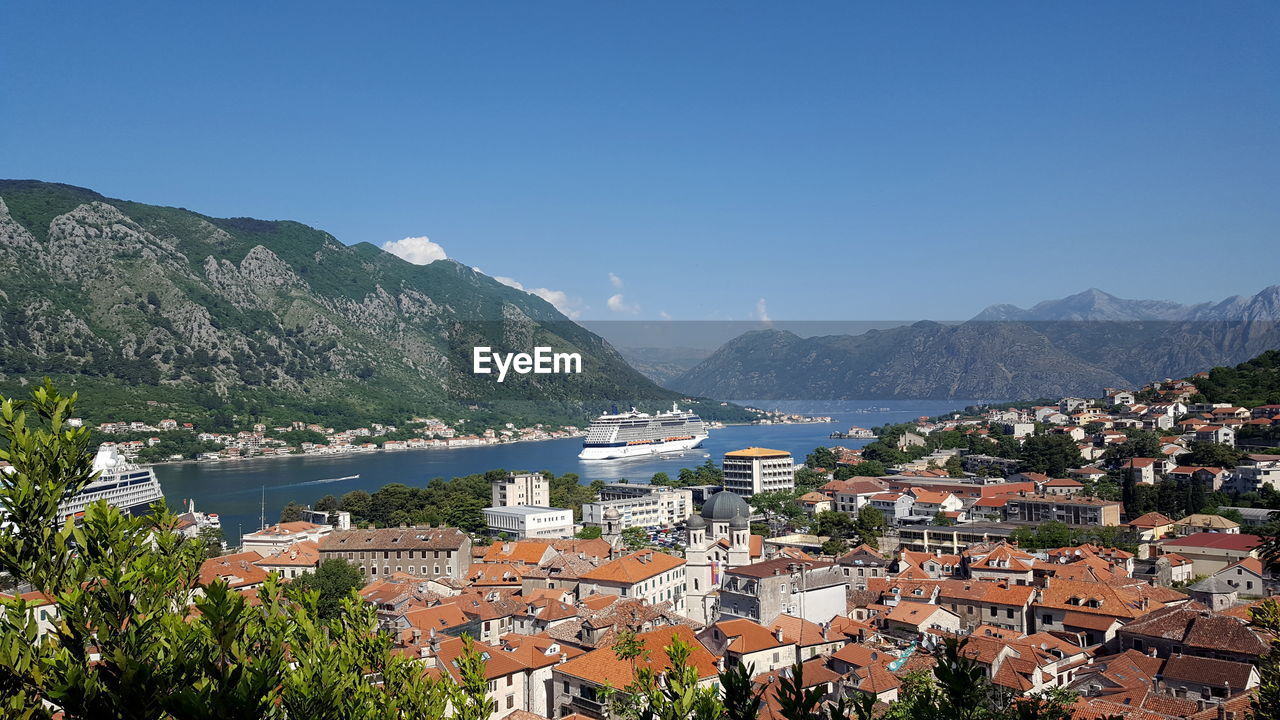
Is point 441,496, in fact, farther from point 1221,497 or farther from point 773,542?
point 1221,497

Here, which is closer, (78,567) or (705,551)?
(78,567)

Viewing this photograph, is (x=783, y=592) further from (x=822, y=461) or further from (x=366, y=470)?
(x=366, y=470)

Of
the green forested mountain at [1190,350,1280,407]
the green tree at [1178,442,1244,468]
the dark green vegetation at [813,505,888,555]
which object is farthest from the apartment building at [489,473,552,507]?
the green forested mountain at [1190,350,1280,407]

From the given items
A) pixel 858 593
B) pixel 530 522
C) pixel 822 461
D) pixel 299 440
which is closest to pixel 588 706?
pixel 858 593

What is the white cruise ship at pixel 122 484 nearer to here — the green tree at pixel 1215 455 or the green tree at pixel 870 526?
the green tree at pixel 870 526

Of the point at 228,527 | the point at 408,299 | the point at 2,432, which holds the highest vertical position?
the point at 408,299

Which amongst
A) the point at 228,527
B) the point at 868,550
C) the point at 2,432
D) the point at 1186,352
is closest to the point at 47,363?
the point at 228,527
